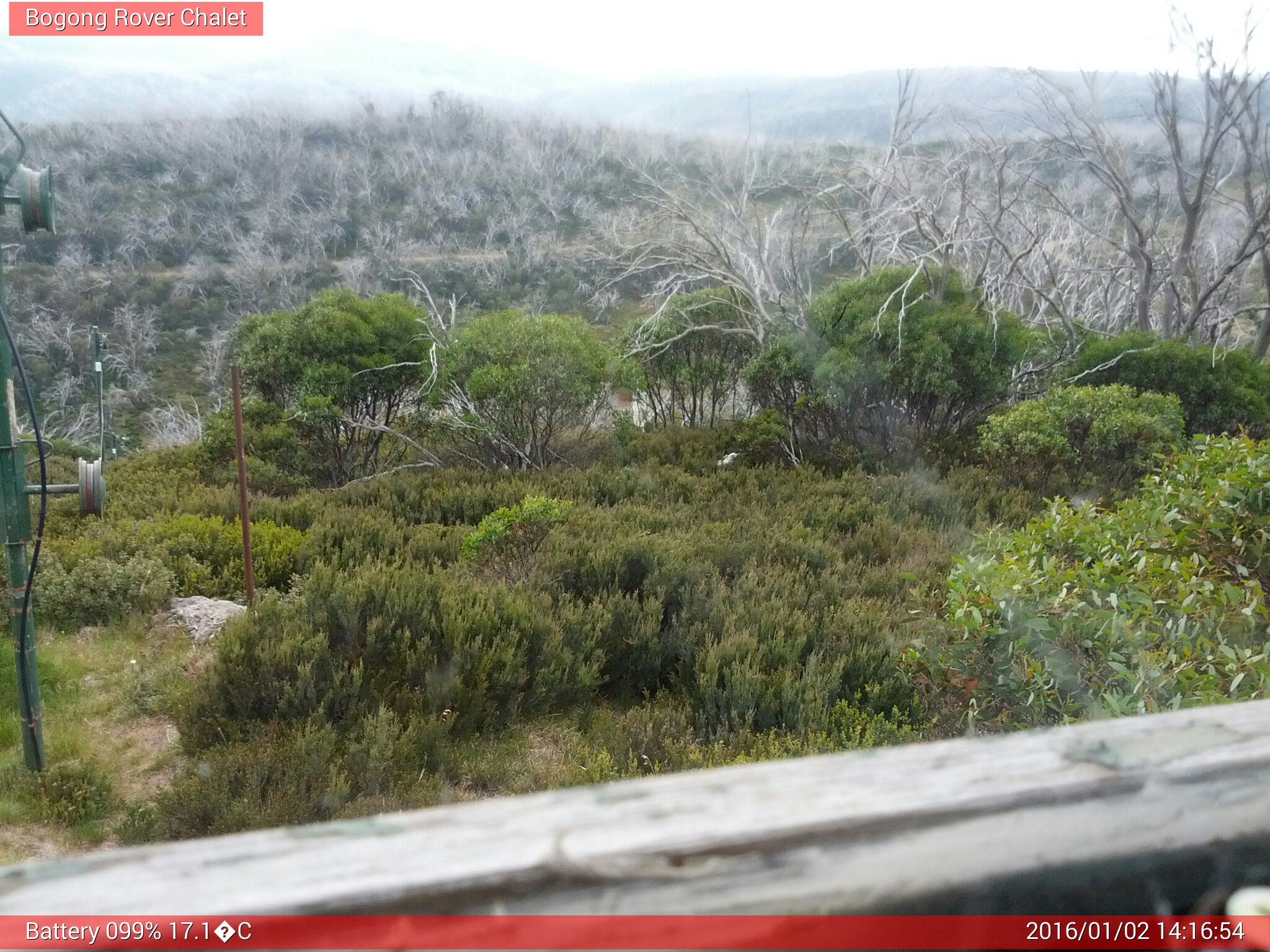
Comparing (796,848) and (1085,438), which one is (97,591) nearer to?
(796,848)

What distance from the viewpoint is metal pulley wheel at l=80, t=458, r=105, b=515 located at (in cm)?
385

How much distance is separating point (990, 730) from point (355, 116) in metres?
51.2

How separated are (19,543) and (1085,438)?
360 inches

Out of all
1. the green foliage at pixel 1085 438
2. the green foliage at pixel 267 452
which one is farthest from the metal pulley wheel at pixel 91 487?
the green foliage at pixel 1085 438

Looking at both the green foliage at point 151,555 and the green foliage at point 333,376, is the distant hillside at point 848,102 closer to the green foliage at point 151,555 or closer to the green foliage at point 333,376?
the green foliage at point 333,376

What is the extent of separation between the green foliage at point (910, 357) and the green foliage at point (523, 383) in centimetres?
297

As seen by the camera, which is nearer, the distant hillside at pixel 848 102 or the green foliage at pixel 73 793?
the green foliage at pixel 73 793

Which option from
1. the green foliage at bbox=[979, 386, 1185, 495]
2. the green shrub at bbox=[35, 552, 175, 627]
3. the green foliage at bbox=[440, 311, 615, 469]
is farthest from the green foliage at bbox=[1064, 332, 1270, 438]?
the green shrub at bbox=[35, 552, 175, 627]

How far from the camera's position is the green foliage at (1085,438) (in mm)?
8492

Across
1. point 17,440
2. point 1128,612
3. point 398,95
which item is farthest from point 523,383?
point 398,95

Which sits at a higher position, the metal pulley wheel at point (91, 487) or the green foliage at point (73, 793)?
the metal pulley wheel at point (91, 487)

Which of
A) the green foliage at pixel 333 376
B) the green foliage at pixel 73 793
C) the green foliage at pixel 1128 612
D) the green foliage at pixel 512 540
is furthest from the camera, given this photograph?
the green foliage at pixel 333 376

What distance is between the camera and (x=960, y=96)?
14391mm

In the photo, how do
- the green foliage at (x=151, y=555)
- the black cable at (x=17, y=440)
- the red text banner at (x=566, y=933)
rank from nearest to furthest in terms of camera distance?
the red text banner at (x=566, y=933)
the black cable at (x=17, y=440)
the green foliage at (x=151, y=555)
